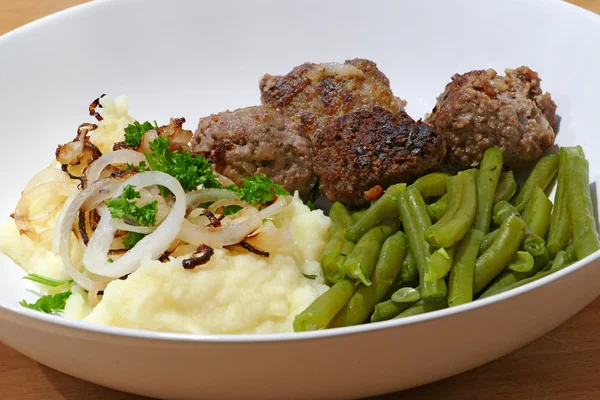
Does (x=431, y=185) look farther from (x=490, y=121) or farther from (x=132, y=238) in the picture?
(x=132, y=238)

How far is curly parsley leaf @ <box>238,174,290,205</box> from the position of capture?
3646 millimetres

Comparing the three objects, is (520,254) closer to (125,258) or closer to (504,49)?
(125,258)

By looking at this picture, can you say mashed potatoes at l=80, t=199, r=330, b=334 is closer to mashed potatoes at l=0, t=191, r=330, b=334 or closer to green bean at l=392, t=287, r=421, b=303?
mashed potatoes at l=0, t=191, r=330, b=334

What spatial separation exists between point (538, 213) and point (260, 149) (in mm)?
1691

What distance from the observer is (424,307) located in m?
3.24

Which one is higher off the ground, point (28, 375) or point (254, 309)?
point (254, 309)

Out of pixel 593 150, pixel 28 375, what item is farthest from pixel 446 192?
pixel 28 375

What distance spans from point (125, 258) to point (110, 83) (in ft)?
8.37

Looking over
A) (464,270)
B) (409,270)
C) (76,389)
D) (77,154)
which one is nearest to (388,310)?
(409,270)

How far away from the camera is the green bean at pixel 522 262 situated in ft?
10.8

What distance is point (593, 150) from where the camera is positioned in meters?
4.11

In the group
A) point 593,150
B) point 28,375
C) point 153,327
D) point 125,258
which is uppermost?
point 593,150

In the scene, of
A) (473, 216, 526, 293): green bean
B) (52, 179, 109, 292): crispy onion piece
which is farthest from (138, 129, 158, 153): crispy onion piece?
(473, 216, 526, 293): green bean

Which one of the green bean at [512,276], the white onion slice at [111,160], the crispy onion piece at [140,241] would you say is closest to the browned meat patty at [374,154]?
the green bean at [512,276]
